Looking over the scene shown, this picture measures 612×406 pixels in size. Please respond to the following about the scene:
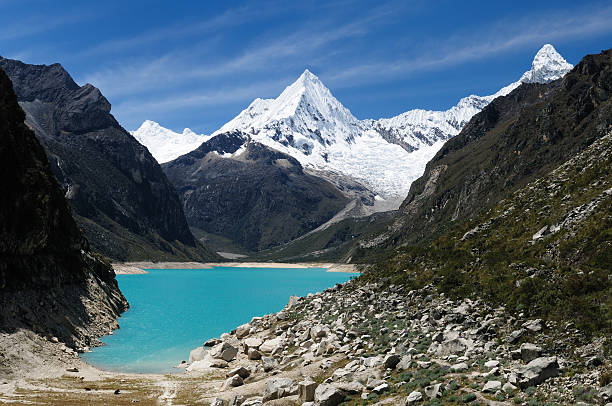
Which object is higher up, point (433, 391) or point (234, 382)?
point (433, 391)

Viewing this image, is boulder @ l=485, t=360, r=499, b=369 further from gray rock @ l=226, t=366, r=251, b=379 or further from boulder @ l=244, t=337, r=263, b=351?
boulder @ l=244, t=337, r=263, b=351

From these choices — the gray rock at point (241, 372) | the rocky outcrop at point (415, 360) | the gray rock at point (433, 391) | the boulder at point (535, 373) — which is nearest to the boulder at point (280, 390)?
the rocky outcrop at point (415, 360)

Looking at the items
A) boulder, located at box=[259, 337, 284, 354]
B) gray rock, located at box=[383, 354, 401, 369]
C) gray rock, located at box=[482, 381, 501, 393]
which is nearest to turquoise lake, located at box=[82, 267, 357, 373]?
boulder, located at box=[259, 337, 284, 354]

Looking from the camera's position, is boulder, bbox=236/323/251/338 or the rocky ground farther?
boulder, bbox=236/323/251/338

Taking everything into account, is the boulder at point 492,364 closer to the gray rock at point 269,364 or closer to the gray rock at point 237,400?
the gray rock at point 237,400

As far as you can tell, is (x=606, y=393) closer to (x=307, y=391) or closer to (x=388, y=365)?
(x=388, y=365)

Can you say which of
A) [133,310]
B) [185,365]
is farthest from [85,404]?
[133,310]

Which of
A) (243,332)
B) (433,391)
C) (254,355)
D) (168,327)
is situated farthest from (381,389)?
(168,327)
